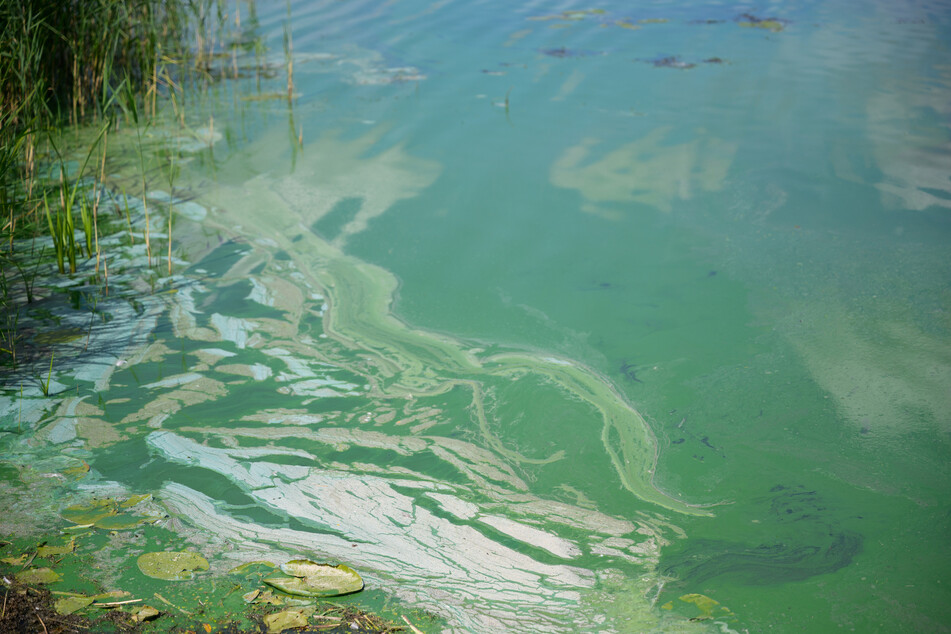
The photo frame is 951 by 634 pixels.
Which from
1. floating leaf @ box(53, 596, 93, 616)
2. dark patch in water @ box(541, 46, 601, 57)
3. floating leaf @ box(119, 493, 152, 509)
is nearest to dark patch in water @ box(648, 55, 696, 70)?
dark patch in water @ box(541, 46, 601, 57)

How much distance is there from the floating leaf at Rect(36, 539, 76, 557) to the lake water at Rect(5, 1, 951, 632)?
25 centimetres

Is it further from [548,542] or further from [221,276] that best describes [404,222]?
[548,542]

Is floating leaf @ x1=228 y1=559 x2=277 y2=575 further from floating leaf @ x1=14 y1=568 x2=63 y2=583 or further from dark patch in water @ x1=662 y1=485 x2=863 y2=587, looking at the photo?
dark patch in water @ x1=662 y1=485 x2=863 y2=587

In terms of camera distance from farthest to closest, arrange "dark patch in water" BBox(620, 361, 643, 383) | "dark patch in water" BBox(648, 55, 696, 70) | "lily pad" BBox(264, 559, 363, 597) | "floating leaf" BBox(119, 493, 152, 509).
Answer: "dark patch in water" BBox(648, 55, 696, 70)
"dark patch in water" BBox(620, 361, 643, 383)
"floating leaf" BBox(119, 493, 152, 509)
"lily pad" BBox(264, 559, 363, 597)

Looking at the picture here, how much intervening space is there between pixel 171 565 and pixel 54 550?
0.27 m

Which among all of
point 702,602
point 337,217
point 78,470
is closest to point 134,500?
point 78,470

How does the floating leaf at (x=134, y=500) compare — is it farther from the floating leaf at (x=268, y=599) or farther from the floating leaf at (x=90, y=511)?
the floating leaf at (x=268, y=599)

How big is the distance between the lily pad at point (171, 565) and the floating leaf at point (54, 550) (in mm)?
166

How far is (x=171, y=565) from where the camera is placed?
Result: 170cm

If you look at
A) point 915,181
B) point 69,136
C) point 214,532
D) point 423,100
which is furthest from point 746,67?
point 214,532

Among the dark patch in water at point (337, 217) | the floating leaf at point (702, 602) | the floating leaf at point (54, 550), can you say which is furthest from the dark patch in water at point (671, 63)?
the floating leaf at point (54, 550)

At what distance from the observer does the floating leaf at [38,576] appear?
1605 mm

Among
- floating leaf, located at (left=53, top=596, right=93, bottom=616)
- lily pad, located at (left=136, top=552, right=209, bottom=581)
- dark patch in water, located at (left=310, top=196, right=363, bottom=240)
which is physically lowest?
lily pad, located at (left=136, top=552, right=209, bottom=581)

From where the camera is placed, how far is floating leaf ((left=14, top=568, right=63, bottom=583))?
1605mm
